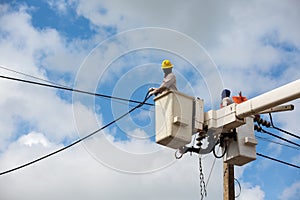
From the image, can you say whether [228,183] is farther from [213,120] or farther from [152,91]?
[152,91]

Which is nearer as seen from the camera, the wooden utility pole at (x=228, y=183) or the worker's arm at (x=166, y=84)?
the worker's arm at (x=166, y=84)

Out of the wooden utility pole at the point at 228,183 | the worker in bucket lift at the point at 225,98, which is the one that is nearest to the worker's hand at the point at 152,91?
the worker in bucket lift at the point at 225,98

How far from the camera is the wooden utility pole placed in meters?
11.6

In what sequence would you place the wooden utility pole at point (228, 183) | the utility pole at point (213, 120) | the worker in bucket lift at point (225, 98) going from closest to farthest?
the utility pole at point (213, 120) → the worker in bucket lift at point (225, 98) → the wooden utility pole at point (228, 183)

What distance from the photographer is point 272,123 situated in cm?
1140

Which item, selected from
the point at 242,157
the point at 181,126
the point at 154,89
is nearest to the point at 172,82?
the point at 154,89

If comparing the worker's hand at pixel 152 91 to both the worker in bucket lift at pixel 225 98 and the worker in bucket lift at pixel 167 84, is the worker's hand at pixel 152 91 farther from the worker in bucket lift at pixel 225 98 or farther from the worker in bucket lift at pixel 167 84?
the worker in bucket lift at pixel 225 98

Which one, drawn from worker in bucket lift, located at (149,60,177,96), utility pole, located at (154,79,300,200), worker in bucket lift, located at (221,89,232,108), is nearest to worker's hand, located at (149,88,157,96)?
worker in bucket lift, located at (149,60,177,96)

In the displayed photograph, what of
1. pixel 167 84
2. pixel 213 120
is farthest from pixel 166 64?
pixel 213 120

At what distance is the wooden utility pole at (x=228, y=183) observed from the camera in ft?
38.0

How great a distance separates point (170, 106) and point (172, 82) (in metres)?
0.67

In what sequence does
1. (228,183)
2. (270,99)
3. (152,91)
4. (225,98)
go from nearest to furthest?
1. (270,99)
2. (152,91)
3. (225,98)
4. (228,183)

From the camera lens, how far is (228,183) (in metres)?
11.7

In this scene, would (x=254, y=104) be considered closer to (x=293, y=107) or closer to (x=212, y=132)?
(x=212, y=132)
